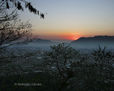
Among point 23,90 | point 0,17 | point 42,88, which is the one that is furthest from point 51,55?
point 0,17

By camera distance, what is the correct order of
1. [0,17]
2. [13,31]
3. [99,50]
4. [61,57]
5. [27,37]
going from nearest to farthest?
[0,17] < [13,31] < [27,37] < [99,50] < [61,57]

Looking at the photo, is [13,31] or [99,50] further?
[99,50]

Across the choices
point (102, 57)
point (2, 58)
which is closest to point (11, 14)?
point (2, 58)

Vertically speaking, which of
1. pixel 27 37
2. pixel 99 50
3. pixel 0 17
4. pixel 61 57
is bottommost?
pixel 61 57

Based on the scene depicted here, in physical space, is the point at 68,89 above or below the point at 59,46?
below

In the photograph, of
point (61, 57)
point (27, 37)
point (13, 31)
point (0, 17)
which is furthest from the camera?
point (61, 57)

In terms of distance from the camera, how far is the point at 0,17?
26.8 ft

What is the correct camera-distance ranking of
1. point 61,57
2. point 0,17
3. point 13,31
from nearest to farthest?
1. point 0,17
2. point 13,31
3. point 61,57

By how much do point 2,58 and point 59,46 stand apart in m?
5.54

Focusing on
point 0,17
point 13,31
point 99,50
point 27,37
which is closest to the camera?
point 0,17

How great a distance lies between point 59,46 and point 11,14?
5.68 meters

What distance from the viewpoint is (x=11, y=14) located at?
844 centimetres

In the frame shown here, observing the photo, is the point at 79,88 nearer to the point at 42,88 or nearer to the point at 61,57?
the point at 42,88

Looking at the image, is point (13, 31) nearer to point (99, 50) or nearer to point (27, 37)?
point (27, 37)
